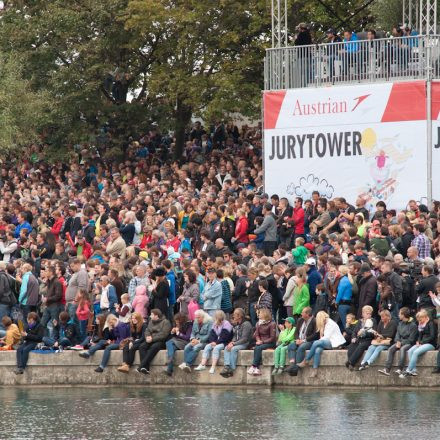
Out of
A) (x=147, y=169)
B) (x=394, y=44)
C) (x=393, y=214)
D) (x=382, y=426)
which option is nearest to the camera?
(x=382, y=426)

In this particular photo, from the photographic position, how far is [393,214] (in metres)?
34.4

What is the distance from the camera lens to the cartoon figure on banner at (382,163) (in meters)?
37.8

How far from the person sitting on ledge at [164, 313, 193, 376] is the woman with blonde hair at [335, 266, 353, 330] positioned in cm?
299

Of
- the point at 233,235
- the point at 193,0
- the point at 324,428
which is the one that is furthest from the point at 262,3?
the point at 324,428

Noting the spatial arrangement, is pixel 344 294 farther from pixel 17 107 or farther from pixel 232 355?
pixel 17 107

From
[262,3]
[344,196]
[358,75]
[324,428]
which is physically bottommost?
[324,428]

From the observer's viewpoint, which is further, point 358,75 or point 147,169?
point 147,169

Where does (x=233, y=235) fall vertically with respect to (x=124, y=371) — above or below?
above

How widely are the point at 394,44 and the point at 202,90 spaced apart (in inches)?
379

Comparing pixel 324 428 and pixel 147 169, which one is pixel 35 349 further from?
pixel 147 169

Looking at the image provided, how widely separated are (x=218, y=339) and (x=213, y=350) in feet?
0.80

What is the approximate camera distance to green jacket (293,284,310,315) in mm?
30625

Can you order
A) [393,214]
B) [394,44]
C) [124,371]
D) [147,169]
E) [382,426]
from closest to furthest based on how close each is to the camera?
1. [382,426]
2. [124,371]
3. [393,214]
4. [394,44]
5. [147,169]

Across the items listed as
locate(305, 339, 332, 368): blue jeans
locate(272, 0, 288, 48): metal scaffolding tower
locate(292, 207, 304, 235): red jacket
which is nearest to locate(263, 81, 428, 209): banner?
locate(272, 0, 288, 48): metal scaffolding tower
